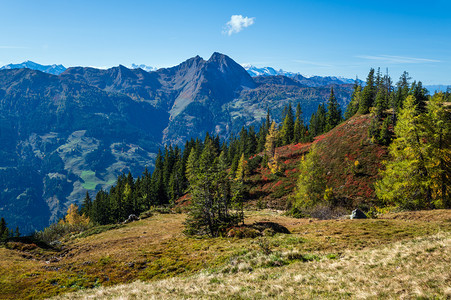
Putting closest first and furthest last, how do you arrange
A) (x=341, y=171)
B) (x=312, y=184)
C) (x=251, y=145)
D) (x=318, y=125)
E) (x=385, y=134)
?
(x=312, y=184)
(x=385, y=134)
(x=341, y=171)
(x=318, y=125)
(x=251, y=145)

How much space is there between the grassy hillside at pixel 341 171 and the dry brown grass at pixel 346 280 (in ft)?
136

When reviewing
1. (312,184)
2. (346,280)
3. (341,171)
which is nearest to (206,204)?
(346,280)

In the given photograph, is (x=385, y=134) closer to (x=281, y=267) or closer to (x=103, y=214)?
(x=281, y=267)

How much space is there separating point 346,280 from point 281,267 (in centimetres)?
500

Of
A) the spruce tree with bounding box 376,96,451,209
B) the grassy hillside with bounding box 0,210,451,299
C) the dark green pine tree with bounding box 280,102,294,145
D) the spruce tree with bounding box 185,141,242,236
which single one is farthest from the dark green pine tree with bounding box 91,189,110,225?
the spruce tree with bounding box 376,96,451,209

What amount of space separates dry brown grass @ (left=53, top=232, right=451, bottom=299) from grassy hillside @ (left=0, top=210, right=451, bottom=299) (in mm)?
37

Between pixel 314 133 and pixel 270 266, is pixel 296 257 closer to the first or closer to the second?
pixel 270 266

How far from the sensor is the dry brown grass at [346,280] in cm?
790

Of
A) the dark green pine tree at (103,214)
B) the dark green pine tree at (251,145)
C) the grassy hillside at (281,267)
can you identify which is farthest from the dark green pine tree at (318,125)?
the dark green pine tree at (103,214)

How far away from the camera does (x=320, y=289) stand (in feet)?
30.7

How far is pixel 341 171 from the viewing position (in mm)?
64938

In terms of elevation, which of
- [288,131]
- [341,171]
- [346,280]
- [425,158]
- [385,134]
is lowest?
[341,171]

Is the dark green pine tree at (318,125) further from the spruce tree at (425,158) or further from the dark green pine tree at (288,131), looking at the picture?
the spruce tree at (425,158)

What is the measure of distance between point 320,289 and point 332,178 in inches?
2401
